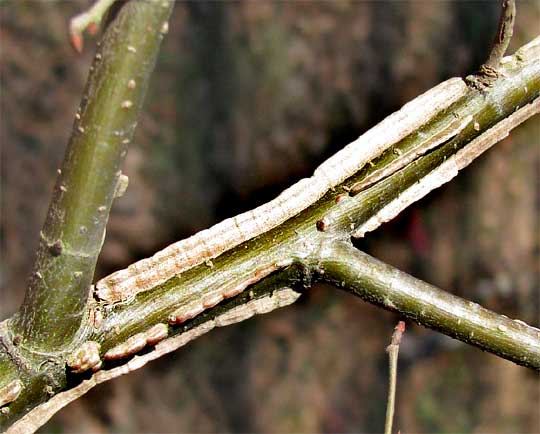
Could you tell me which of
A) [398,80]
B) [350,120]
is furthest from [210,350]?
[398,80]

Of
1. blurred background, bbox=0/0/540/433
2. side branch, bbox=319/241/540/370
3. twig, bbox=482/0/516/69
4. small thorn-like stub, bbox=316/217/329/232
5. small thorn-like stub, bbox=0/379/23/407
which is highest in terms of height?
blurred background, bbox=0/0/540/433

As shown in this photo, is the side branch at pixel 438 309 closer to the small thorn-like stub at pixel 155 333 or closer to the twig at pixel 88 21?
the small thorn-like stub at pixel 155 333

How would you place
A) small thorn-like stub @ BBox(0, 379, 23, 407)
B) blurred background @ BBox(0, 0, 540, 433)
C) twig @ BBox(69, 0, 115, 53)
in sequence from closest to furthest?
1. twig @ BBox(69, 0, 115, 53)
2. small thorn-like stub @ BBox(0, 379, 23, 407)
3. blurred background @ BBox(0, 0, 540, 433)

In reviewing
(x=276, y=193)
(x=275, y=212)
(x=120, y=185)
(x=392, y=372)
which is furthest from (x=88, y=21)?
(x=276, y=193)

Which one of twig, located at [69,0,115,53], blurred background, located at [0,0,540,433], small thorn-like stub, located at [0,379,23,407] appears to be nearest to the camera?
twig, located at [69,0,115,53]

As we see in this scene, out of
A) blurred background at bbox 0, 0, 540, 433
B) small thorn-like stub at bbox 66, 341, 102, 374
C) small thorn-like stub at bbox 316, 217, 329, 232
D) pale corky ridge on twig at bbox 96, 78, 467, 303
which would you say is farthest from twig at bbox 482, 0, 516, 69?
blurred background at bbox 0, 0, 540, 433

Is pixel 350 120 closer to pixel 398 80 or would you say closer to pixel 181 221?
pixel 398 80

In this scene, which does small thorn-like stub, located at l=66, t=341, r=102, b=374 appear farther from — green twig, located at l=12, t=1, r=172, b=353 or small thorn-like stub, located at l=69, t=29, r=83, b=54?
small thorn-like stub, located at l=69, t=29, r=83, b=54
